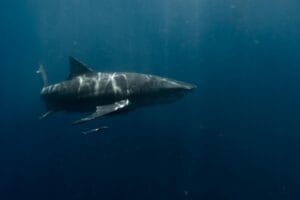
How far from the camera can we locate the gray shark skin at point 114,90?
12297mm

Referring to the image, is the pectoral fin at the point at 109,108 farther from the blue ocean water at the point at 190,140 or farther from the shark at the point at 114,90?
the blue ocean water at the point at 190,140

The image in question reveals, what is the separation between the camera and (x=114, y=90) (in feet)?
40.2

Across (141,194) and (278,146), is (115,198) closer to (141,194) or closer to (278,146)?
→ (141,194)

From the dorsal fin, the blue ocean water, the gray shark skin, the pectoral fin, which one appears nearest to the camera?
the pectoral fin

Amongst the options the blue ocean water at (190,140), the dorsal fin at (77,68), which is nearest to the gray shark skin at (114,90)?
the dorsal fin at (77,68)

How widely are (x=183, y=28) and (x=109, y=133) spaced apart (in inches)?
1290

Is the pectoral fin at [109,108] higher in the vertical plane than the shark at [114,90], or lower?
lower

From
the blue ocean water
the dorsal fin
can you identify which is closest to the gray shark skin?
the dorsal fin

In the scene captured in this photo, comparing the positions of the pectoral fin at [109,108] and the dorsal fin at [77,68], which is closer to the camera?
the pectoral fin at [109,108]

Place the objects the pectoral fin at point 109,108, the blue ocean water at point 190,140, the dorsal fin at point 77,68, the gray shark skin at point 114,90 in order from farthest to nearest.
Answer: the blue ocean water at point 190,140, the dorsal fin at point 77,68, the gray shark skin at point 114,90, the pectoral fin at point 109,108

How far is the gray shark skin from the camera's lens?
40.3 ft

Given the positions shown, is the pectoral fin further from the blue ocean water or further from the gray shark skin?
the blue ocean water

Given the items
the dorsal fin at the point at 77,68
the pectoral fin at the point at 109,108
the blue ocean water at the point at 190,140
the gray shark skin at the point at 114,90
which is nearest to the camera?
the pectoral fin at the point at 109,108

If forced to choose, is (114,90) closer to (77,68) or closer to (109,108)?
(109,108)
